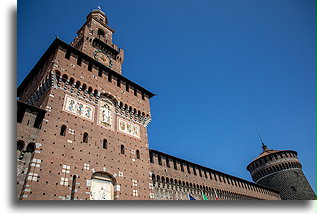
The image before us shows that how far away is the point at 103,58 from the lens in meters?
19.0

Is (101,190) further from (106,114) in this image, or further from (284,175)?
(284,175)

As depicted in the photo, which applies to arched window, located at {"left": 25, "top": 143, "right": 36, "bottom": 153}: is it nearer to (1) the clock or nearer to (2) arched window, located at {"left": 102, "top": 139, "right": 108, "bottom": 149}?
(2) arched window, located at {"left": 102, "top": 139, "right": 108, "bottom": 149}

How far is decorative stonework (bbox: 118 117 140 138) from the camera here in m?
14.6

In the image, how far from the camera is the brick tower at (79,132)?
30.8 ft

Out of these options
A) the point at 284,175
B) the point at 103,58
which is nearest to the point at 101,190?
the point at 103,58

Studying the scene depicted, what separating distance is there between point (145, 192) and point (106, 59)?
11.6 m

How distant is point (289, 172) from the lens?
103 ft

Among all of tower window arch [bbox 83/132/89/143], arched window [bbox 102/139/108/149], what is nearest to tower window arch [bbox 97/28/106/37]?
arched window [bbox 102/139/108/149]

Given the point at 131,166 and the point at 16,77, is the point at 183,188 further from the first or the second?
the point at 16,77

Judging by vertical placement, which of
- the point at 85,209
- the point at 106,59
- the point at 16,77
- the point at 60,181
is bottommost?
the point at 85,209

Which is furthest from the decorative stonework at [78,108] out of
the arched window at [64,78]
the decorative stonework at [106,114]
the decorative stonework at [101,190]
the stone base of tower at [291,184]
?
the stone base of tower at [291,184]

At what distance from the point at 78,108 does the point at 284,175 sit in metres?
30.7

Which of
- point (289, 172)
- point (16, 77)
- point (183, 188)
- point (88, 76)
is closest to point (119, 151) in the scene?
point (88, 76)

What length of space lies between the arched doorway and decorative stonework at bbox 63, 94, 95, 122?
328 cm
